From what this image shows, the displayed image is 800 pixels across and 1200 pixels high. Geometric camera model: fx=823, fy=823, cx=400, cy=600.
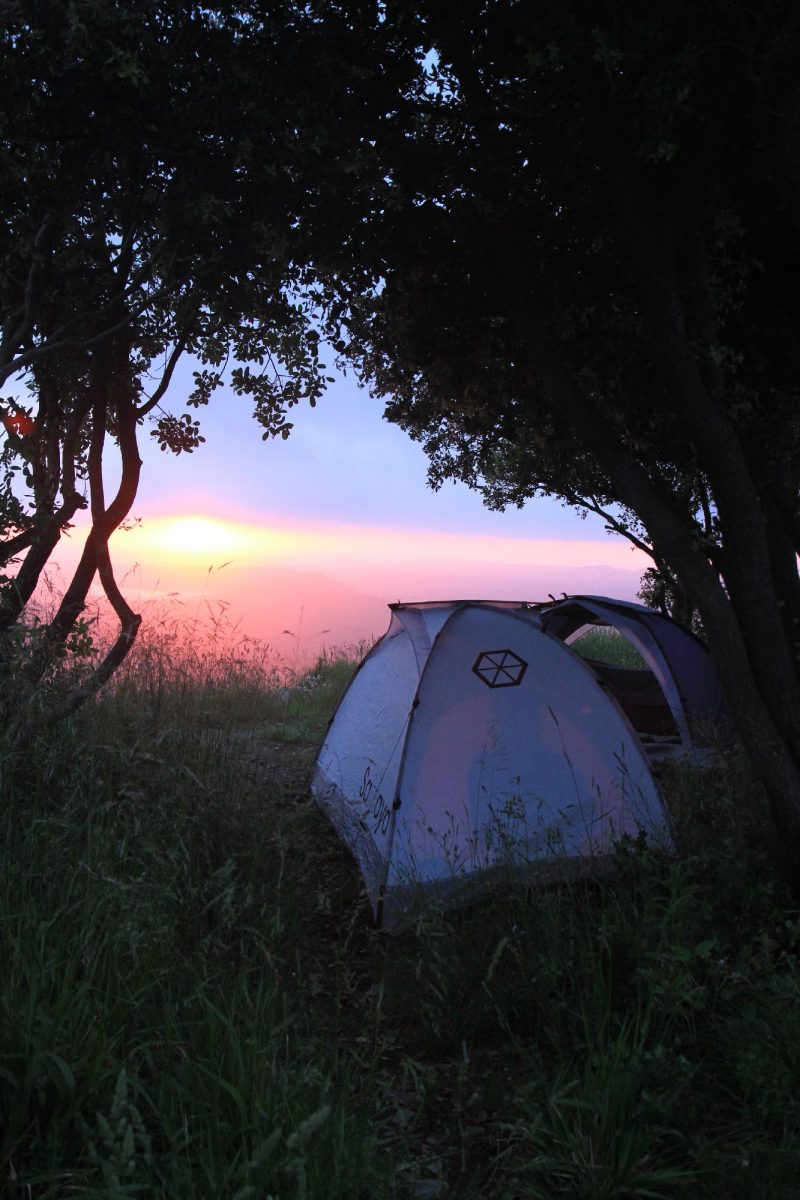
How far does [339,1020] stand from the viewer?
4219 mm

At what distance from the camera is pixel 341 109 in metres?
5.88

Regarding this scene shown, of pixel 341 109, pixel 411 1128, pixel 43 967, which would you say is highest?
pixel 341 109

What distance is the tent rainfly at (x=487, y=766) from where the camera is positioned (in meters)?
5.55

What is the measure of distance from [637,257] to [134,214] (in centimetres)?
389

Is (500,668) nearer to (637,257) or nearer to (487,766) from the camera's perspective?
(487,766)

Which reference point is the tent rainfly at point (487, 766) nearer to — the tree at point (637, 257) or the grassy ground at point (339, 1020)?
the grassy ground at point (339, 1020)

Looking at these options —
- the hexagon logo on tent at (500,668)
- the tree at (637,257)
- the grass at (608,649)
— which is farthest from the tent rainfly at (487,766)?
the grass at (608,649)

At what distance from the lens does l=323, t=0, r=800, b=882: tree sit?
5324 mm

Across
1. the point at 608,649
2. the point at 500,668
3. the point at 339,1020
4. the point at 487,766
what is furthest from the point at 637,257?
the point at 608,649

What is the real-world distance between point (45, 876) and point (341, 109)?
5.37 meters

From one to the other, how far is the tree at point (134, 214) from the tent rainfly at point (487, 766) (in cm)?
243

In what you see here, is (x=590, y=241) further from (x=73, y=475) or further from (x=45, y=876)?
(x=45, y=876)

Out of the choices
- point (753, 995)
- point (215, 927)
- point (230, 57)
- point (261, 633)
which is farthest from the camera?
point (261, 633)

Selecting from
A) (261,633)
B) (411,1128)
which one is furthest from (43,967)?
(261,633)
